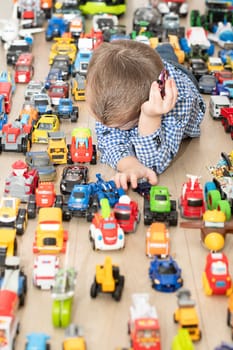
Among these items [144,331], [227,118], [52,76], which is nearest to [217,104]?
[227,118]

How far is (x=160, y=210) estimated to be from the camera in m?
1.43

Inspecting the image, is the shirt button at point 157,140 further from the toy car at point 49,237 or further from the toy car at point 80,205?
the toy car at point 49,237

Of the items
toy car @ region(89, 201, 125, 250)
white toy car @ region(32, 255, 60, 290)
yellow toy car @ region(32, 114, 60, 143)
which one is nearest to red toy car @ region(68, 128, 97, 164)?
yellow toy car @ region(32, 114, 60, 143)

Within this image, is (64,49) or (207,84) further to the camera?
(64,49)

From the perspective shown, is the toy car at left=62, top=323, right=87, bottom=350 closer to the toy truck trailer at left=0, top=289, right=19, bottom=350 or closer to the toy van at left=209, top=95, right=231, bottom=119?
the toy truck trailer at left=0, top=289, right=19, bottom=350

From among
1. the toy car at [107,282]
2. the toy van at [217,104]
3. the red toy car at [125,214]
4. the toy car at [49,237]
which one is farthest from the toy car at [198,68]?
the toy car at [107,282]


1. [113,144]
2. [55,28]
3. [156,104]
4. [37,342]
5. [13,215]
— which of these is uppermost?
[55,28]

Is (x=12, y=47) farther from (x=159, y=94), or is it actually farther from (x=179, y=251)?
(x=179, y=251)

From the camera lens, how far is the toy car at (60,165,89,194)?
5.06 ft

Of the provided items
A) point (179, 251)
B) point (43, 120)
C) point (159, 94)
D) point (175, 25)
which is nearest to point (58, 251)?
point (179, 251)

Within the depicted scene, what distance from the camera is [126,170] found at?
1588 mm

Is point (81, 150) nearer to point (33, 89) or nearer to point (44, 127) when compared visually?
point (44, 127)

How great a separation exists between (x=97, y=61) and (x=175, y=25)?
1.05m

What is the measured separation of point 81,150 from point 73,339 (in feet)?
2.24
